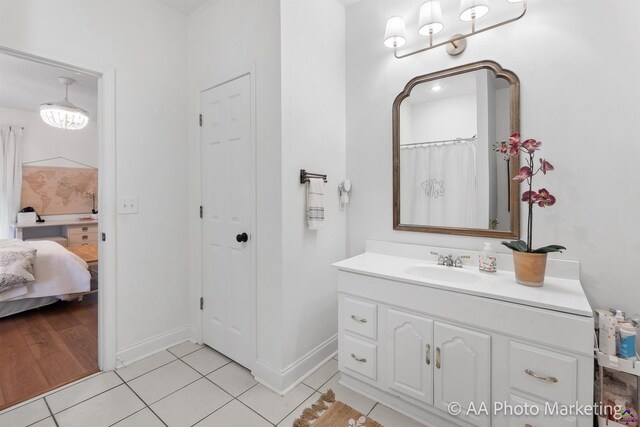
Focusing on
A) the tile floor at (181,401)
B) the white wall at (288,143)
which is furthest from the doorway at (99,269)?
the white wall at (288,143)

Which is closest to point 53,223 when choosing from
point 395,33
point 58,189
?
point 58,189

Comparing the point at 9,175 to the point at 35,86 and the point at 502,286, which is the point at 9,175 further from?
the point at 502,286

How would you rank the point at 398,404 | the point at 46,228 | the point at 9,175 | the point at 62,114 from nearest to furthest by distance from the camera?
the point at 398,404 < the point at 62,114 < the point at 9,175 < the point at 46,228

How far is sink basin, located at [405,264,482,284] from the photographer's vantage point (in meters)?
1.70

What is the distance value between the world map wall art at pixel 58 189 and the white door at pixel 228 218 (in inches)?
172

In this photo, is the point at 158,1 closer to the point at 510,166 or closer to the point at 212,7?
the point at 212,7

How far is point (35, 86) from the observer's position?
3.58 m

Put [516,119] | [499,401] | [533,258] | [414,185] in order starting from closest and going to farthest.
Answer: [499,401]
[533,258]
[516,119]
[414,185]

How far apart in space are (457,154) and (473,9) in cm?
83

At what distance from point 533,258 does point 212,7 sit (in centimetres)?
279

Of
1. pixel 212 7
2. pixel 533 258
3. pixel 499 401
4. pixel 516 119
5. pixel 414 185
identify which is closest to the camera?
pixel 499 401

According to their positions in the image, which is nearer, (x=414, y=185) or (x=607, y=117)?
(x=607, y=117)

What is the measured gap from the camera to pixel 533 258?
1423 millimetres

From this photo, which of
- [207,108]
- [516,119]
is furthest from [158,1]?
[516,119]
